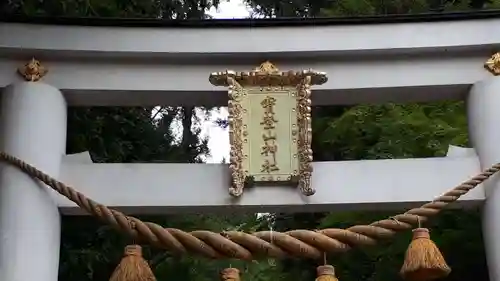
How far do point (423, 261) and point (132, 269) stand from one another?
1507 millimetres

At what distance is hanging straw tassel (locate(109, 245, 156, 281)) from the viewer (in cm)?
383

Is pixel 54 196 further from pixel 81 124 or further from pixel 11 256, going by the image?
pixel 81 124

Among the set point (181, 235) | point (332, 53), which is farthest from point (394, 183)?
point (181, 235)

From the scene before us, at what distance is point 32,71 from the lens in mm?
4445

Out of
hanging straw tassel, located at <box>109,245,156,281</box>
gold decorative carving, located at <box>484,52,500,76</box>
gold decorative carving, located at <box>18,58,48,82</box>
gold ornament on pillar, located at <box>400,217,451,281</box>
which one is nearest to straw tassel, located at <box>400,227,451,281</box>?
gold ornament on pillar, located at <box>400,217,451,281</box>

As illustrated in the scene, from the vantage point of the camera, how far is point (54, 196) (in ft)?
14.1

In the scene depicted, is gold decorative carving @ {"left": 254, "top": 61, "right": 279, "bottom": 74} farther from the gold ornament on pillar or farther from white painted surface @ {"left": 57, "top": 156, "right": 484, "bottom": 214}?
the gold ornament on pillar

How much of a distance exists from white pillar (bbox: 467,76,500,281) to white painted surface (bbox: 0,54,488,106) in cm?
11

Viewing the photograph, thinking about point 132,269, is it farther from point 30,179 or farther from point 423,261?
point 423,261

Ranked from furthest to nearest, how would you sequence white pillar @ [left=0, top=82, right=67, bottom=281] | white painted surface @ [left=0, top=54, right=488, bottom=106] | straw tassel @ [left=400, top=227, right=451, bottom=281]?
white painted surface @ [left=0, top=54, right=488, bottom=106] → white pillar @ [left=0, top=82, right=67, bottom=281] → straw tassel @ [left=400, top=227, right=451, bottom=281]

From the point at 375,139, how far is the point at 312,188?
2.74 metres

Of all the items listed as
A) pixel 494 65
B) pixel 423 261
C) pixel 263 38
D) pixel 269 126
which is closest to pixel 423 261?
pixel 423 261

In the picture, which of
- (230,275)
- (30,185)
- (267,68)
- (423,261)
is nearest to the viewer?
(230,275)

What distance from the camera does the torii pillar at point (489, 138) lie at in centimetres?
424
